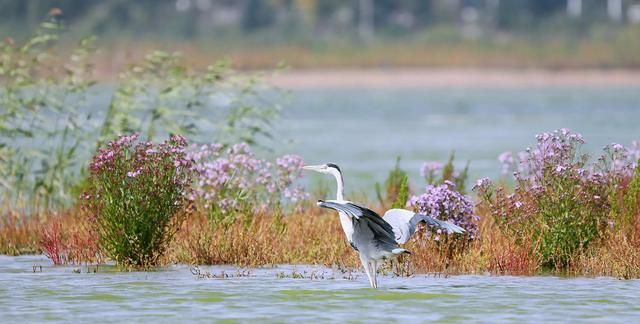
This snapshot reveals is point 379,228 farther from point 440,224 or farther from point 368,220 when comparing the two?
point 440,224

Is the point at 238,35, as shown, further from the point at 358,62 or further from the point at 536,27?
the point at 536,27

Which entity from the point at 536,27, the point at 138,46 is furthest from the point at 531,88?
the point at 138,46

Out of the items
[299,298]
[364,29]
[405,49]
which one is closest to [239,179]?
[299,298]

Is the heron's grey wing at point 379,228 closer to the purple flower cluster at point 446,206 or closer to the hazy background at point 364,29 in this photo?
the purple flower cluster at point 446,206

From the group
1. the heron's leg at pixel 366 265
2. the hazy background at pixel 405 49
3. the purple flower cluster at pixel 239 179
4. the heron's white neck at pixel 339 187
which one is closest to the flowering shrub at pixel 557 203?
the heron's leg at pixel 366 265

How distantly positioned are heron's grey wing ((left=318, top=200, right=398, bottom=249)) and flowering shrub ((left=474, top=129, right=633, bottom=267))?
4.60 feet

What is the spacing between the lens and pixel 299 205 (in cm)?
1664

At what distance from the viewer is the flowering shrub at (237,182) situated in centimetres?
1541

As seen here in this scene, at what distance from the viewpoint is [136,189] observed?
44.8 ft

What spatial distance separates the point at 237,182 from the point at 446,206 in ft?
Result: 8.47

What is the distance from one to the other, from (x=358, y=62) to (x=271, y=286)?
265ft

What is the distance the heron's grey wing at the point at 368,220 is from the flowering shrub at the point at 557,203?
1.40 metres

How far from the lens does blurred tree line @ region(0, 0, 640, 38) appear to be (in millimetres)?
105062

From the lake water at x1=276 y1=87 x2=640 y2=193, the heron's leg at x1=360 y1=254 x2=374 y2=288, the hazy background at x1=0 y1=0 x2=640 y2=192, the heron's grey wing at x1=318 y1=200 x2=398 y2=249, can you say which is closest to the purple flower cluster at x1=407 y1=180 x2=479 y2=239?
the heron's leg at x1=360 y1=254 x2=374 y2=288
